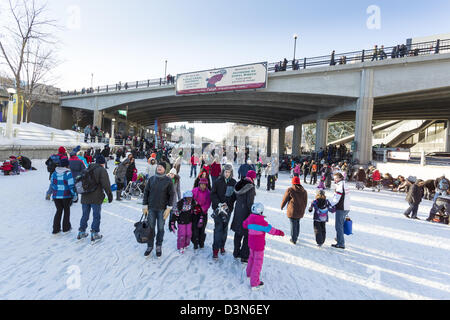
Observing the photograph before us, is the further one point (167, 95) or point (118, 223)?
point (167, 95)

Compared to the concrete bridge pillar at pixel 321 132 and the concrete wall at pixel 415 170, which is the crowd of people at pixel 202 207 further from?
the concrete bridge pillar at pixel 321 132

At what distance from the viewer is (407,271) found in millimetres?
4324

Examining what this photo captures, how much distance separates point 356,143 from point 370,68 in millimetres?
6121

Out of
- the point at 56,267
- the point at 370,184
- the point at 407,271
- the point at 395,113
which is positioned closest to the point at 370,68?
the point at 370,184

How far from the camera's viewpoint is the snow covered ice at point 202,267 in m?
3.37

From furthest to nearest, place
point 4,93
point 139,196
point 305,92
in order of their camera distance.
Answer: point 4,93 < point 305,92 < point 139,196

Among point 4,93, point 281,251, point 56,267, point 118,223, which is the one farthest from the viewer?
point 4,93

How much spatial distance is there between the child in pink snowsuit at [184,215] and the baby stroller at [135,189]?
185 inches

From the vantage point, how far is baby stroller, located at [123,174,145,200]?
28.0 ft

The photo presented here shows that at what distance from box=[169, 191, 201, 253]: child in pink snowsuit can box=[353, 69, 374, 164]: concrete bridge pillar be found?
19030 millimetres

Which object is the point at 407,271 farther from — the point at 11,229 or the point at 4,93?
the point at 4,93

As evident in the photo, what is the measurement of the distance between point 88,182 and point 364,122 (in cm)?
2093

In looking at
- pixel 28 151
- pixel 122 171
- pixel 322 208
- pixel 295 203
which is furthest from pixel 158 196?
pixel 28 151

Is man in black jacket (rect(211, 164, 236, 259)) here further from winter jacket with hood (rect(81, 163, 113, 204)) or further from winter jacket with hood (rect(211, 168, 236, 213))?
winter jacket with hood (rect(81, 163, 113, 204))
